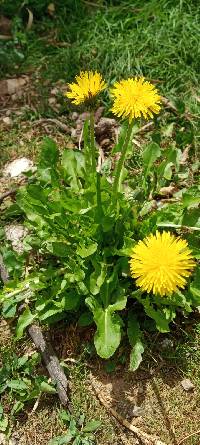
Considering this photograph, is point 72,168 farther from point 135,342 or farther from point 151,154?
point 135,342

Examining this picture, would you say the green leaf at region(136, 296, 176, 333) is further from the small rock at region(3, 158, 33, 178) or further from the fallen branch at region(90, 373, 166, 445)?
the small rock at region(3, 158, 33, 178)

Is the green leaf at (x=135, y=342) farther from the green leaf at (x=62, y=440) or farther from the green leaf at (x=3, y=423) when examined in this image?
the green leaf at (x=3, y=423)

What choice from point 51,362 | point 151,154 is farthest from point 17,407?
point 151,154

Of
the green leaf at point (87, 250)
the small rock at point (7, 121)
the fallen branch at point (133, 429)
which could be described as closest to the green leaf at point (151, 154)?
the green leaf at point (87, 250)

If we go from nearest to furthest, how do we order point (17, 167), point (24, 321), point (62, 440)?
point (62, 440) → point (24, 321) → point (17, 167)

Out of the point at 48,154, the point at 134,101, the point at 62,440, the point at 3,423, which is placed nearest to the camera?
the point at 134,101

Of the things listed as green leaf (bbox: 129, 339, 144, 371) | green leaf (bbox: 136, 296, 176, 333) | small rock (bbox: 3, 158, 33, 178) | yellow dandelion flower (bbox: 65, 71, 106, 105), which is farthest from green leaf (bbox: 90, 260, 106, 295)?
small rock (bbox: 3, 158, 33, 178)

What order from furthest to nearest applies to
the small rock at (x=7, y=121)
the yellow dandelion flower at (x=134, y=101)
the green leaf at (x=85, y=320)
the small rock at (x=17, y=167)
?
the small rock at (x=7, y=121), the small rock at (x=17, y=167), the green leaf at (x=85, y=320), the yellow dandelion flower at (x=134, y=101)
